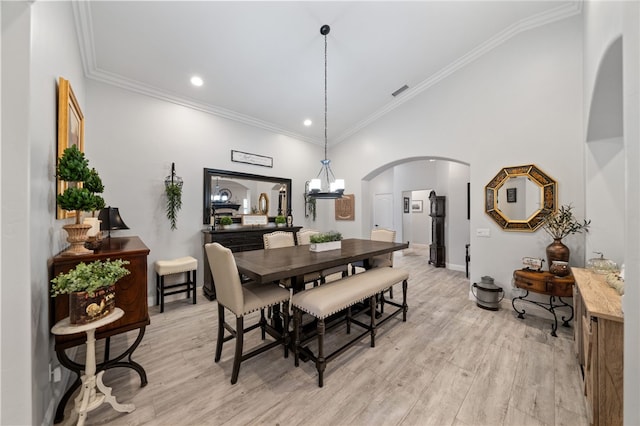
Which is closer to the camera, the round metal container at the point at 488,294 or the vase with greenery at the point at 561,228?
the vase with greenery at the point at 561,228

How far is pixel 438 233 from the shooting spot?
5.83m

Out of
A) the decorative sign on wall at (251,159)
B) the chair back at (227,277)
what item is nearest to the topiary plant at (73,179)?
the chair back at (227,277)

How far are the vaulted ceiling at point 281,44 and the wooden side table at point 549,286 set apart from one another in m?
3.23

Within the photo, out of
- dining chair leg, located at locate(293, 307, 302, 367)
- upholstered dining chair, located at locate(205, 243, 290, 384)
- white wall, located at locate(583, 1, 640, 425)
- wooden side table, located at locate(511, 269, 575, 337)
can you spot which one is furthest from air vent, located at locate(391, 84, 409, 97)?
dining chair leg, located at locate(293, 307, 302, 367)

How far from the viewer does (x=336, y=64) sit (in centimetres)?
355

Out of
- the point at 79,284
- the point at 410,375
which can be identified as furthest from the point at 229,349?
the point at 410,375

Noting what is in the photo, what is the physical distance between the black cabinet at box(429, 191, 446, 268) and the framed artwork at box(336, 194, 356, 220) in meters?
2.21

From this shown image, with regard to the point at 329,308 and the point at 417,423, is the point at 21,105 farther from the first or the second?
the point at 417,423

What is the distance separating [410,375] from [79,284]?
2.42m

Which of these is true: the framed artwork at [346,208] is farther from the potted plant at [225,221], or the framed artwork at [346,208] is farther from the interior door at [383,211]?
the interior door at [383,211]

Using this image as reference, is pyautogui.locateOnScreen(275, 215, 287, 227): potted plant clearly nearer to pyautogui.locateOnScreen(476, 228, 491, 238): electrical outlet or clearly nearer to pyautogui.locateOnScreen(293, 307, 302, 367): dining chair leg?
pyautogui.locateOnScreen(293, 307, 302, 367): dining chair leg

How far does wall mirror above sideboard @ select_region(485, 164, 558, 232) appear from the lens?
3.03 metres

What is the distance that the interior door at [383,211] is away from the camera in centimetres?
854

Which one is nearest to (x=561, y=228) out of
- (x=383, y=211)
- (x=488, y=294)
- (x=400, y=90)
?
(x=488, y=294)
